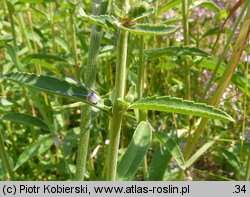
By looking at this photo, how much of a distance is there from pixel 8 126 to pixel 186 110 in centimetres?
131

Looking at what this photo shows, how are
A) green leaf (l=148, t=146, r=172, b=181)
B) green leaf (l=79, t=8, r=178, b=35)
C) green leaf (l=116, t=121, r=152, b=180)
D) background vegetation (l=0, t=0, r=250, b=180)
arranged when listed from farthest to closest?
1. green leaf (l=148, t=146, r=172, b=181)
2. green leaf (l=116, t=121, r=152, b=180)
3. background vegetation (l=0, t=0, r=250, b=180)
4. green leaf (l=79, t=8, r=178, b=35)

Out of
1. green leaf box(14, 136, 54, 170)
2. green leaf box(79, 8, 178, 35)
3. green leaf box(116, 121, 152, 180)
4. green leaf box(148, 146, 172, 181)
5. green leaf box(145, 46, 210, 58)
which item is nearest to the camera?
green leaf box(79, 8, 178, 35)

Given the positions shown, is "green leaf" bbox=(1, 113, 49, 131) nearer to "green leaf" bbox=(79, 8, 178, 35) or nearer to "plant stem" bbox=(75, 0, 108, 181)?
"plant stem" bbox=(75, 0, 108, 181)

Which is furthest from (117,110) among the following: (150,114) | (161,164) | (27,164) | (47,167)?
(150,114)

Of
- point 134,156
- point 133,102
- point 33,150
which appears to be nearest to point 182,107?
point 133,102

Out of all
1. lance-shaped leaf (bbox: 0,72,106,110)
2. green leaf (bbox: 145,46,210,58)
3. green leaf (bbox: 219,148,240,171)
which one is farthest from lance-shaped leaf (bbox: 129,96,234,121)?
green leaf (bbox: 219,148,240,171)

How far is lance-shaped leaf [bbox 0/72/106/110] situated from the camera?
100 centimetres

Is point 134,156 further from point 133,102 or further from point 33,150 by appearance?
point 33,150

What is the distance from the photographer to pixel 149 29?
902mm

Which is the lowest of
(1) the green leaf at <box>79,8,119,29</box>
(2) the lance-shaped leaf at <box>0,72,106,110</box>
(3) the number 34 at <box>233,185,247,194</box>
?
(3) the number 34 at <box>233,185,247,194</box>

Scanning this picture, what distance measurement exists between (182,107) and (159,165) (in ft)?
1.84

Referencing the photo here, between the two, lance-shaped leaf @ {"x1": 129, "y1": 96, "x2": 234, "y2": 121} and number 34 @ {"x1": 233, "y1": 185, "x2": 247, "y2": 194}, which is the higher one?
lance-shaped leaf @ {"x1": 129, "y1": 96, "x2": 234, "y2": 121}

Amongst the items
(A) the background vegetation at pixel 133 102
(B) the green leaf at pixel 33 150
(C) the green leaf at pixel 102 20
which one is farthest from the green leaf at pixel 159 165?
(C) the green leaf at pixel 102 20

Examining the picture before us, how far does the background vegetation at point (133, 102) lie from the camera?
1.00 m
